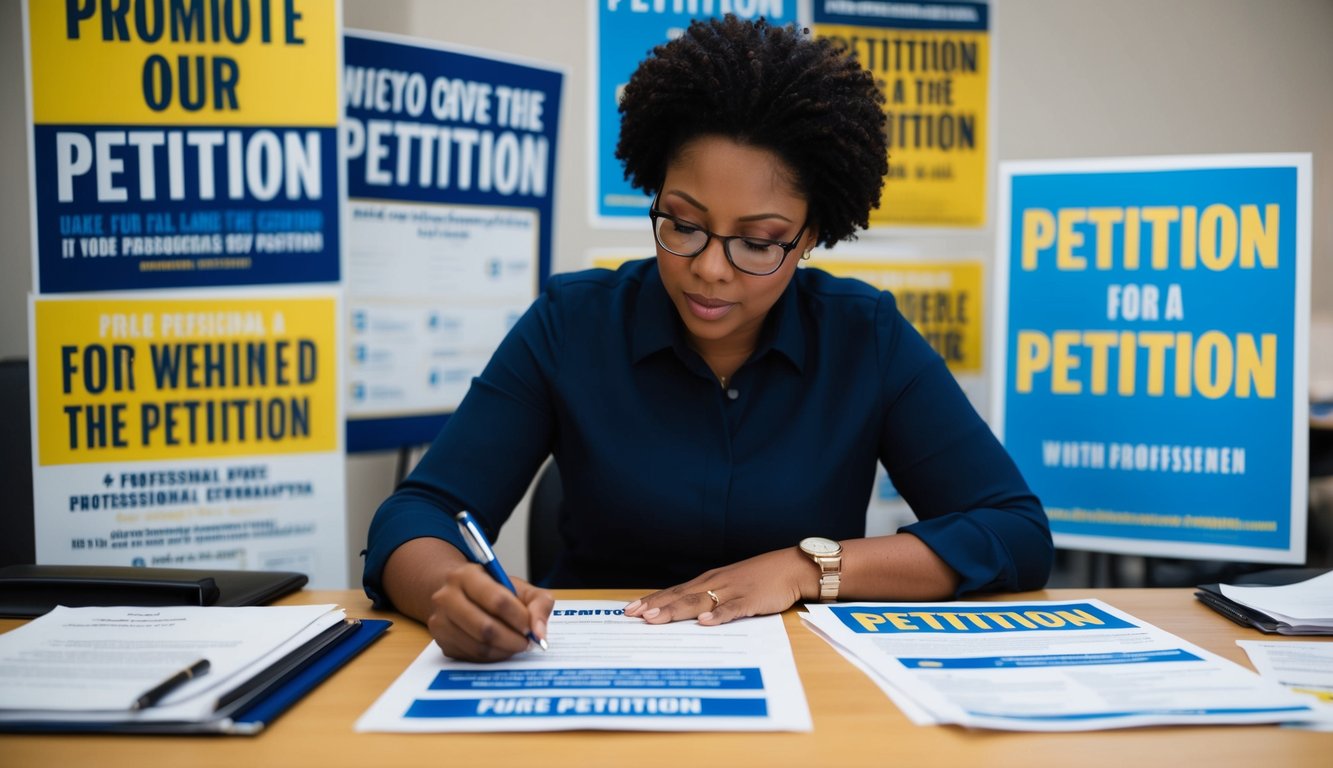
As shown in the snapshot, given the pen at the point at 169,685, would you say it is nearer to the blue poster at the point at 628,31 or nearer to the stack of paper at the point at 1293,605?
the stack of paper at the point at 1293,605

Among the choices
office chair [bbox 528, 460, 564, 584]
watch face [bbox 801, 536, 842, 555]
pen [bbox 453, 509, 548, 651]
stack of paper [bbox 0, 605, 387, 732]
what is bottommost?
office chair [bbox 528, 460, 564, 584]

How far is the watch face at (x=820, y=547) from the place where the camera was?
111 cm

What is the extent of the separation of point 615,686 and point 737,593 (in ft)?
0.90

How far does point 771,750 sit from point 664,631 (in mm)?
271

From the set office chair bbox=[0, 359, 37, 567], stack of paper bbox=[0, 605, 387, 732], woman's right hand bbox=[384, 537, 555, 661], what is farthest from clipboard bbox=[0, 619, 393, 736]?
office chair bbox=[0, 359, 37, 567]

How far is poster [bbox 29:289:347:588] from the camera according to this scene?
5.65 ft

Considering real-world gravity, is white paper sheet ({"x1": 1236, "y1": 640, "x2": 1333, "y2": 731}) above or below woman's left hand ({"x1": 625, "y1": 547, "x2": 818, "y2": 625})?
below

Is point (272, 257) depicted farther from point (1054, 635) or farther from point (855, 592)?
point (1054, 635)

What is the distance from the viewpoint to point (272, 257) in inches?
72.4

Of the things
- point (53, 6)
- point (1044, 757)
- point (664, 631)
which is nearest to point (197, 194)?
point (53, 6)

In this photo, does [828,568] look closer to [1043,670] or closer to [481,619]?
[1043,670]


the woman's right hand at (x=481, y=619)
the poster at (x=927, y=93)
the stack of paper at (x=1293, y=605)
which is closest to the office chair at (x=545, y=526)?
the woman's right hand at (x=481, y=619)

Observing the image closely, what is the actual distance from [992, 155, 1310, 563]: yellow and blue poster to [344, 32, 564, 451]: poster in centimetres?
112

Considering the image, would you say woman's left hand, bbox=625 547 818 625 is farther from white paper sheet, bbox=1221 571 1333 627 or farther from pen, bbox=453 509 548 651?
white paper sheet, bbox=1221 571 1333 627
